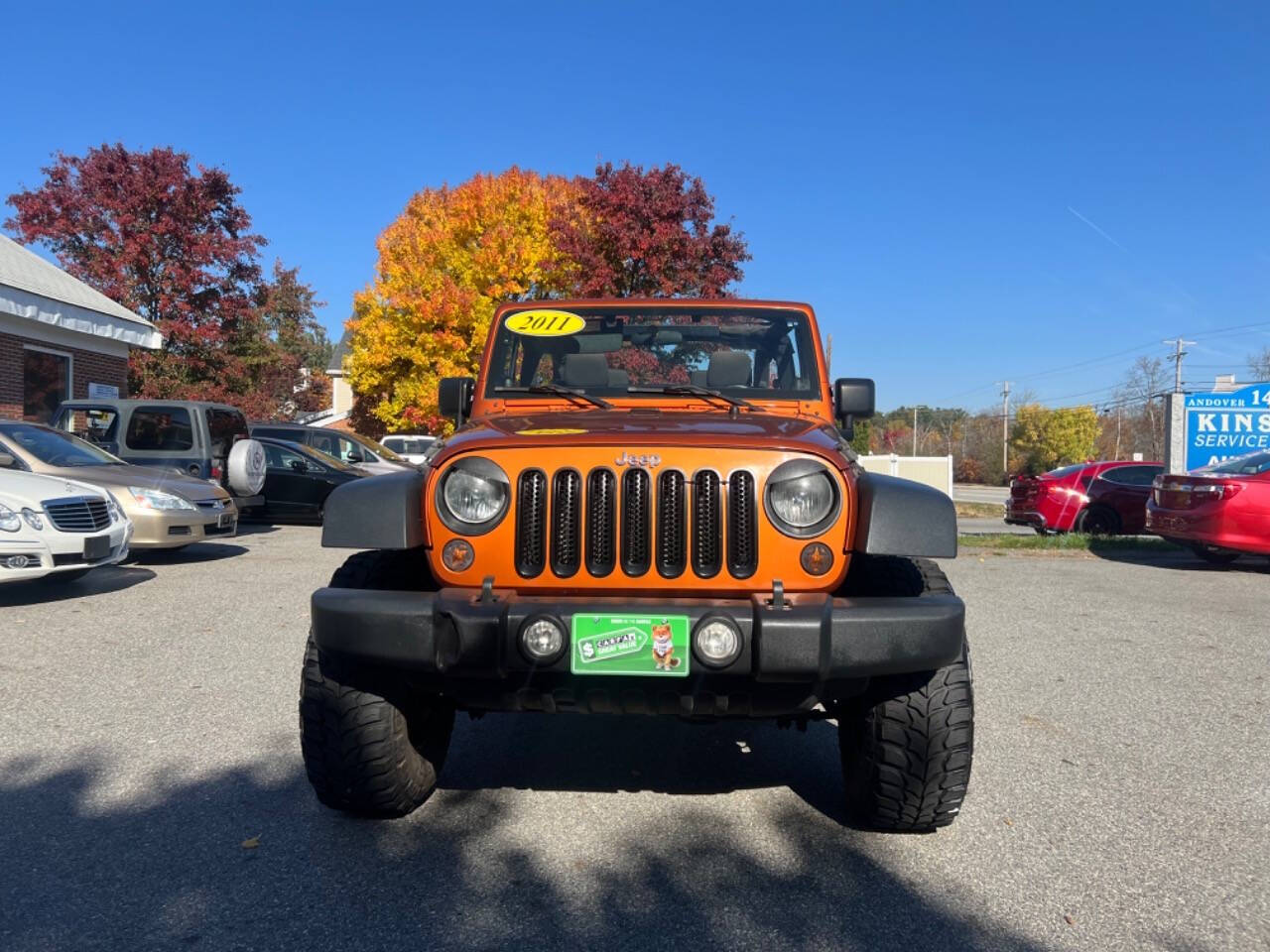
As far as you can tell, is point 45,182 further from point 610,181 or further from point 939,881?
point 939,881

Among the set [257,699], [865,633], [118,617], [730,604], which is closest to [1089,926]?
[865,633]

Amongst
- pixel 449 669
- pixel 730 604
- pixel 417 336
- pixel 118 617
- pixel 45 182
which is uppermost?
pixel 45 182

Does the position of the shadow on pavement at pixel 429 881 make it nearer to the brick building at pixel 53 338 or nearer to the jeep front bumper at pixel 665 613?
the jeep front bumper at pixel 665 613

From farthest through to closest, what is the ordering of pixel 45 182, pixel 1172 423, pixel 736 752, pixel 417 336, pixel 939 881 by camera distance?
pixel 417 336, pixel 45 182, pixel 1172 423, pixel 736 752, pixel 939 881

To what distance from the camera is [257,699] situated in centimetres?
496

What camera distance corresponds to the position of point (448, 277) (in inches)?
1105

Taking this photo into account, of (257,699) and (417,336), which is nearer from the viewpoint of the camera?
(257,699)

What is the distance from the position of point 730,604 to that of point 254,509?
13.0m

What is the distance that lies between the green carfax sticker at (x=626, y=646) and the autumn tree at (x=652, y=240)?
61.4ft

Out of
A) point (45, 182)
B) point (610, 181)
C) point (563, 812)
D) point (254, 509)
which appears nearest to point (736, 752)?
point (563, 812)

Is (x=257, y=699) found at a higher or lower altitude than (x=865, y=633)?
lower

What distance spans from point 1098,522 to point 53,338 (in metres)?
16.6

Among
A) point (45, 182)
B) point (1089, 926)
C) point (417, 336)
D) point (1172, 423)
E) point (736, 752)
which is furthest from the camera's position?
point (417, 336)

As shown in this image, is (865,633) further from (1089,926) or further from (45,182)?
(45,182)
